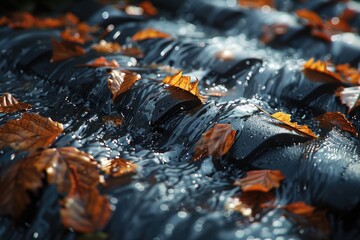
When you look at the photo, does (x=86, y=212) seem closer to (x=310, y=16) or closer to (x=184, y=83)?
(x=184, y=83)

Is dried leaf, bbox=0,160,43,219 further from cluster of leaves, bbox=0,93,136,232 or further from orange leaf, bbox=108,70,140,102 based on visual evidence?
orange leaf, bbox=108,70,140,102

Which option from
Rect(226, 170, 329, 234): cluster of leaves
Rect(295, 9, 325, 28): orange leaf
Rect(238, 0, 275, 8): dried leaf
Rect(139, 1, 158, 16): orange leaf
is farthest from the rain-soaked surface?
Rect(238, 0, 275, 8): dried leaf

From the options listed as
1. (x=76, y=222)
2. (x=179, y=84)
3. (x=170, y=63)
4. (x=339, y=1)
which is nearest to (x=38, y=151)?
(x=76, y=222)

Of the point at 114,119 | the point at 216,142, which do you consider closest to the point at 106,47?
the point at 114,119

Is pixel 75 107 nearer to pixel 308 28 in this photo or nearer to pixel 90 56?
pixel 90 56

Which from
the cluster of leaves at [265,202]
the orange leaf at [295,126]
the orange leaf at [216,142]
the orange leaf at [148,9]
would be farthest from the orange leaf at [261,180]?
the orange leaf at [148,9]

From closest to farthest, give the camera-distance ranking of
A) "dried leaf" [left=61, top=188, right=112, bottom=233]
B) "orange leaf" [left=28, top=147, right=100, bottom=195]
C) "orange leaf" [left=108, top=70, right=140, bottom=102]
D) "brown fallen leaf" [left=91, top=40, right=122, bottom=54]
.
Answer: "dried leaf" [left=61, top=188, right=112, bottom=233], "orange leaf" [left=28, top=147, right=100, bottom=195], "orange leaf" [left=108, top=70, right=140, bottom=102], "brown fallen leaf" [left=91, top=40, right=122, bottom=54]

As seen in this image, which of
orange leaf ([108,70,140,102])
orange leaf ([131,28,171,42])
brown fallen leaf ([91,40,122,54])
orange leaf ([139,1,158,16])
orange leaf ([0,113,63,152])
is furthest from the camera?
orange leaf ([139,1,158,16])

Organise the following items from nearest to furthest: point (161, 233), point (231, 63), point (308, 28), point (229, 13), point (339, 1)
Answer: point (161, 233) < point (231, 63) < point (308, 28) < point (229, 13) < point (339, 1)
